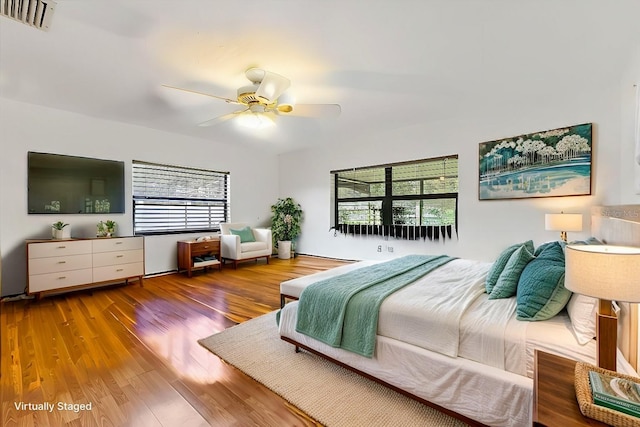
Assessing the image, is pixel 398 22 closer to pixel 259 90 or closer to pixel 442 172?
pixel 259 90

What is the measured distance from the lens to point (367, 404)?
1785mm

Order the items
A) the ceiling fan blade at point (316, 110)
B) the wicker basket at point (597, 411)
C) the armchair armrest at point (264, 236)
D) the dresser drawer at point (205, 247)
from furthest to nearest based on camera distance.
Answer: the armchair armrest at point (264, 236) < the dresser drawer at point (205, 247) < the ceiling fan blade at point (316, 110) < the wicker basket at point (597, 411)

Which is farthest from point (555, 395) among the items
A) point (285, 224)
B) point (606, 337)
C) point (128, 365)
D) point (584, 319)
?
point (285, 224)

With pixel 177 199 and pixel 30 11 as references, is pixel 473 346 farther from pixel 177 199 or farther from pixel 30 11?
pixel 177 199

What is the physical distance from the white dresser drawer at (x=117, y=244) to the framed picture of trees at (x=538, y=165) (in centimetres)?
517

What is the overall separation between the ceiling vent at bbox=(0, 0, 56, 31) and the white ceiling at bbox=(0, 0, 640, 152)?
0.34ft

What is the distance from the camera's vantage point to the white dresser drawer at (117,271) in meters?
3.98

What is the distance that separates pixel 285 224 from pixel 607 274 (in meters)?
→ 5.80

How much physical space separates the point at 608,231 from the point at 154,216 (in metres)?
5.74

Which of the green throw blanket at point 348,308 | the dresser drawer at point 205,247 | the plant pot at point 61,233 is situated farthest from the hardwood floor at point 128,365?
the dresser drawer at point 205,247

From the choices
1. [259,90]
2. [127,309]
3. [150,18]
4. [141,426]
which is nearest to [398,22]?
[259,90]

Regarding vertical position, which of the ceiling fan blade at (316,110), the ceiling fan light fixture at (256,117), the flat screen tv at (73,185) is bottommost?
the flat screen tv at (73,185)

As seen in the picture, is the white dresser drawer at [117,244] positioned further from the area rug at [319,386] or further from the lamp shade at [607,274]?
the lamp shade at [607,274]

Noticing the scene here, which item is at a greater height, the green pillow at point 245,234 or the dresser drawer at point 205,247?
the green pillow at point 245,234
